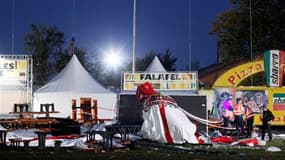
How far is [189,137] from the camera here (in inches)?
890

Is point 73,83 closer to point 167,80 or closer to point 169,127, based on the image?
point 167,80

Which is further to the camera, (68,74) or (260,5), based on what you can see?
(260,5)

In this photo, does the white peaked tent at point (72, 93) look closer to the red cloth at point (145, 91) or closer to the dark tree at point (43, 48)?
the red cloth at point (145, 91)

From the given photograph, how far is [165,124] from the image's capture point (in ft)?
73.7

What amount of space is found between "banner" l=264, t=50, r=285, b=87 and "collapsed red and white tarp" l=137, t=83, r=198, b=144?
11110mm

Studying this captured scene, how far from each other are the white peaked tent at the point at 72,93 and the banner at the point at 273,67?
8.09 m

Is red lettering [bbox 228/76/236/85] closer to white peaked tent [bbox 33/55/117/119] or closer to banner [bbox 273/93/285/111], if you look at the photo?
banner [bbox 273/93/285/111]

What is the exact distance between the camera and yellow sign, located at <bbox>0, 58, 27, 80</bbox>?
103ft

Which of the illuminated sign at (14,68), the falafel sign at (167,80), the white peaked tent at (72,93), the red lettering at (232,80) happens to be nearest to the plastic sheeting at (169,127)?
the falafel sign at (167,80)

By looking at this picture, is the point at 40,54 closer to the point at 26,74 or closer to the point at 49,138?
the point at 26,74

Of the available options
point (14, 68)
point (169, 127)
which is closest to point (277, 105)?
point (169, 127)

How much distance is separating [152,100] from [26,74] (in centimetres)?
1052

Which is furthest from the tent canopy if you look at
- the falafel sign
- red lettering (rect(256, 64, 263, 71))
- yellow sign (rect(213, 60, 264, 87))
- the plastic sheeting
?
the plastic sheeting

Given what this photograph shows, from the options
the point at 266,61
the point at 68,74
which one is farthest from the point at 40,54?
the point at 266,61
